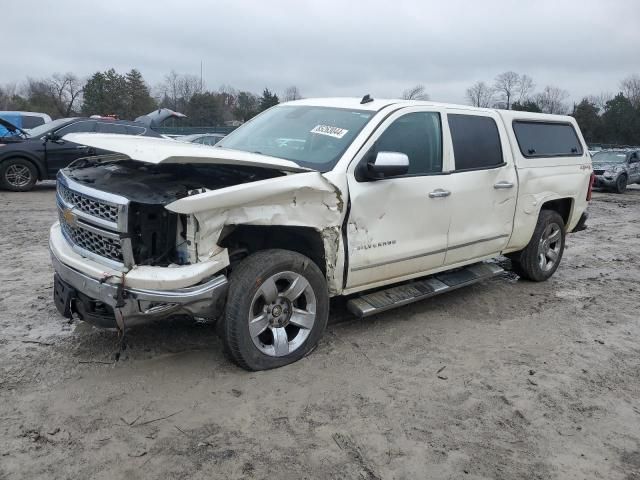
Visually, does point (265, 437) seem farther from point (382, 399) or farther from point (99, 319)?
point (99, 319)

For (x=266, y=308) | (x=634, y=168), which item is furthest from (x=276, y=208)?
(x=634, y=168)

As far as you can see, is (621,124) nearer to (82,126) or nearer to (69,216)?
(82,126)

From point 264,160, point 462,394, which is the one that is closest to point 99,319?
point 264,160

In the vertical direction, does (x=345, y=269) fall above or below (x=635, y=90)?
below

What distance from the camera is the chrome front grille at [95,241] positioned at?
3387mm

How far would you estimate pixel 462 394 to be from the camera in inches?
144

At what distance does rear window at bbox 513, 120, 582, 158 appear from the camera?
582 centimetres

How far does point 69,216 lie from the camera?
12.2 ft

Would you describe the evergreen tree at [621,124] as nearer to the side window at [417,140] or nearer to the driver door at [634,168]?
the driver door at [634,168]

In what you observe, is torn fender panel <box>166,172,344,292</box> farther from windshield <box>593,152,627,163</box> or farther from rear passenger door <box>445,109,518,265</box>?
windshield <box>593,152,627,163</box>

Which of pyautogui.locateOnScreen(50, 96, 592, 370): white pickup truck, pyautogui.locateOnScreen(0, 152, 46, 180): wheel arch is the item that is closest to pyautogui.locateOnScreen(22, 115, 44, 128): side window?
pyautogui.locateOnScreen(0, 152, 46, 180): wheel arch

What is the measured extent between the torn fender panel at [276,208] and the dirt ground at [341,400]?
2.89 feet

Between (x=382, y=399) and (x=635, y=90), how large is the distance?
250 feet

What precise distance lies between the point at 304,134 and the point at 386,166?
90 cm
